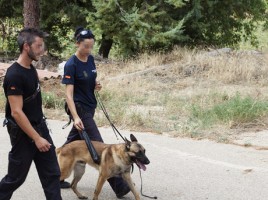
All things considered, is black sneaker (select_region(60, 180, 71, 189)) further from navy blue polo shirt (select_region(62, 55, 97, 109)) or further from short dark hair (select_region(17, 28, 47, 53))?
short dark hair (select_region(17, 28, 47, 53))

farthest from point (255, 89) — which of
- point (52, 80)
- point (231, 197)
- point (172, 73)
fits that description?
point (231, 197)

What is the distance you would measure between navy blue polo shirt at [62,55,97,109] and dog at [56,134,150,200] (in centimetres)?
49

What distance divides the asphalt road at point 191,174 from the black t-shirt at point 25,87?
5.43 ft

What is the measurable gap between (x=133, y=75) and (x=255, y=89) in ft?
12.4

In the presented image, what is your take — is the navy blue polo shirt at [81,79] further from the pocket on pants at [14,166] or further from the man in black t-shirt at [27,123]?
Result: the pocket on pants at [14,166]

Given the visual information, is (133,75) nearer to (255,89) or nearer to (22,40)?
(255,89)

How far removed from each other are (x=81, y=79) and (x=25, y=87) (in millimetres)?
1359

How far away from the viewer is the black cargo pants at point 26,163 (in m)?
4.54

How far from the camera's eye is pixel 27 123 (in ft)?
14.1

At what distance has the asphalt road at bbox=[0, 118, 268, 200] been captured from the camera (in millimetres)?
5949

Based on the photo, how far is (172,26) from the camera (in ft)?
54.5

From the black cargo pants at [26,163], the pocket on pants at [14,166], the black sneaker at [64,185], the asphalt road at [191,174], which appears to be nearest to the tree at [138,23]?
the asphalt road at [191,174]

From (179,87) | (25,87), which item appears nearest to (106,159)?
(25,87)

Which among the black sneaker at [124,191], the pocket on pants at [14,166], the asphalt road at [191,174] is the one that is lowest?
the asphalt road at [191,174]
